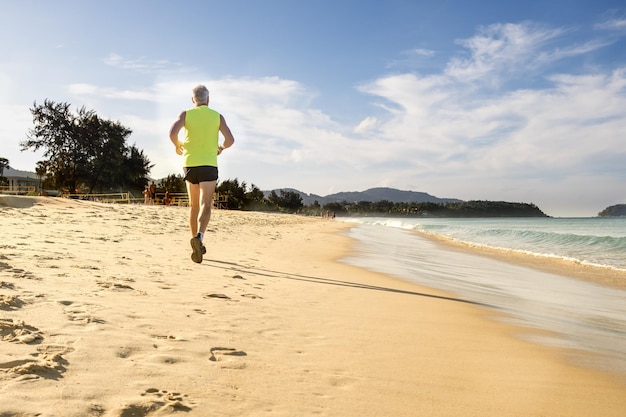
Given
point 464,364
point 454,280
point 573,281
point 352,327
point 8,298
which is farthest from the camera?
point 573,281

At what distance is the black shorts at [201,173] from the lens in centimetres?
566

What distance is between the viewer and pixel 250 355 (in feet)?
7.60

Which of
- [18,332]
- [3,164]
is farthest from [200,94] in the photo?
[3,164]

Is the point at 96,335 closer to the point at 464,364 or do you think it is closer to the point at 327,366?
the point at 327,366

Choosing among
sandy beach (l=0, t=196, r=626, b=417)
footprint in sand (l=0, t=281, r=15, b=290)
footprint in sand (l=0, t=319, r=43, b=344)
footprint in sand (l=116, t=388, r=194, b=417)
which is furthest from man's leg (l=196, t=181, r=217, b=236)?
footprint in sand (l=116, t=388, r=194, b=417)

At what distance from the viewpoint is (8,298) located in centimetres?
266

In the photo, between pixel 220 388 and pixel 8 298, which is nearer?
pixel 220 388

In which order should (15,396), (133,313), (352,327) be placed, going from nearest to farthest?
(15,396) → (133,313) → (352,327)

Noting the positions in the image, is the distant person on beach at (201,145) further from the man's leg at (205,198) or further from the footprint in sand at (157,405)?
the footprint in sand at (157,405)

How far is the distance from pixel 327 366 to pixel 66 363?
3.99 ft

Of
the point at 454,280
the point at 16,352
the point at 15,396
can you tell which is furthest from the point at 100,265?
the point at 454,280

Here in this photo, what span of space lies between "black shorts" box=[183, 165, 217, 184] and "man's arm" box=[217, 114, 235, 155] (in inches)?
11.8

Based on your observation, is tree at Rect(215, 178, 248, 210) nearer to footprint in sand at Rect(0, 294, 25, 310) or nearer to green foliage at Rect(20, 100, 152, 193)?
green foliage at Rect(20, 100, 152, 193)

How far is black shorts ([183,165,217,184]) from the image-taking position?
566 cm
